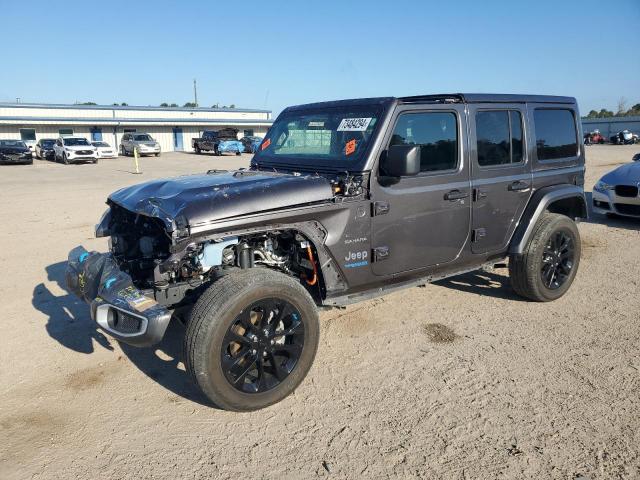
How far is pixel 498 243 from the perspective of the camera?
15.4ft

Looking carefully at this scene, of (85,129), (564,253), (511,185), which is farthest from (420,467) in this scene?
(85,129)

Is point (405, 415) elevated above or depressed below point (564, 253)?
below

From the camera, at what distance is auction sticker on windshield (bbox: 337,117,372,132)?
396 centimetres

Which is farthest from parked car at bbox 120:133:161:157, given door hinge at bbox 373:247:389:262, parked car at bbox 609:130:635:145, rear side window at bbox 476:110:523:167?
parked car at bbox 609:130:635:145

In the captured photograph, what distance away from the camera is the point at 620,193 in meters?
8.82

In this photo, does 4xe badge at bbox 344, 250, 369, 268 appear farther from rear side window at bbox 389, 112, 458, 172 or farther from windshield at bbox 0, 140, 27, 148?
windshield at bbox 0, 140, 27, 148

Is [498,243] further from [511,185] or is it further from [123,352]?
[123,352]

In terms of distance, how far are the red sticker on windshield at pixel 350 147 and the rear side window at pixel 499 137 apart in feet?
4.00

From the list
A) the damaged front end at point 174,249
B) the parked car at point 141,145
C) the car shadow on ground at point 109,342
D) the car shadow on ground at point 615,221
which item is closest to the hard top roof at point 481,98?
the damaged front end at point 174,249

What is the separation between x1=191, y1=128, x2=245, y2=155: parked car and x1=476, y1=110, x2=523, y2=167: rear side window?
1226 inches

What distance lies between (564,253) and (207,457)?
4160 millimetres

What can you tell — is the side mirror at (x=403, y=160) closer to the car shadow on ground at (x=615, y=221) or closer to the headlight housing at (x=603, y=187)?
the car shadow on ground at (x=615, y=221)

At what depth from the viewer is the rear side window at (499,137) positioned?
4445 millimetres

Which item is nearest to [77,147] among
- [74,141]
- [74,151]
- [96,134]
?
[74,151]
